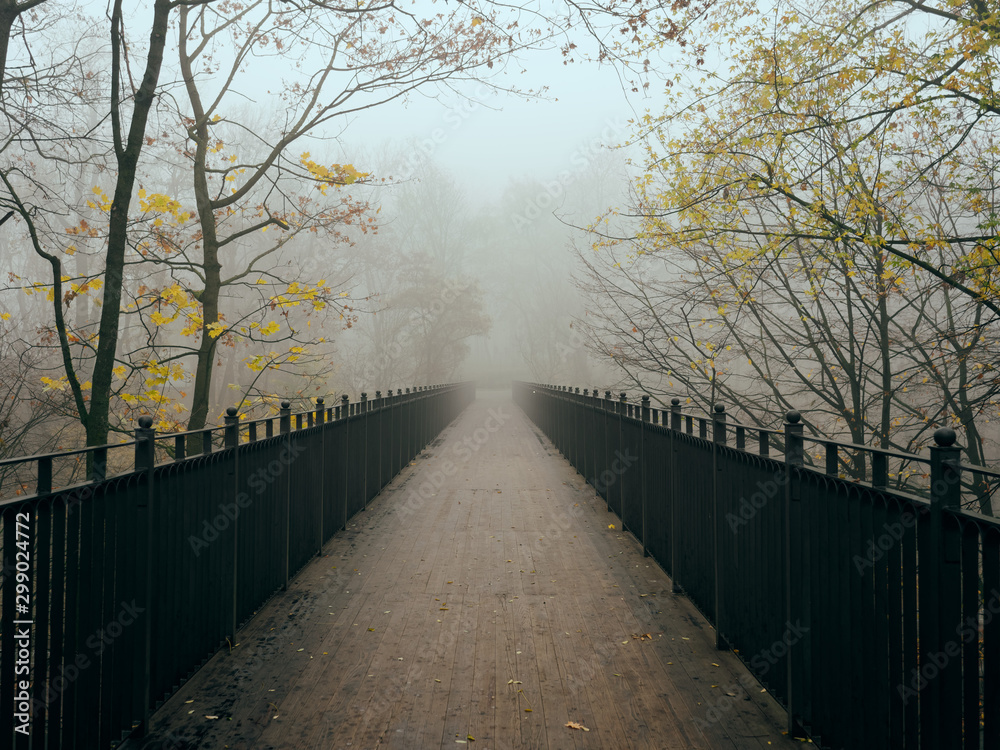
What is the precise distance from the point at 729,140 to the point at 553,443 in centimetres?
1037

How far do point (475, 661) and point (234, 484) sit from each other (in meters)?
2.03

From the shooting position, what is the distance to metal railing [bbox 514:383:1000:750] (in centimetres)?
223

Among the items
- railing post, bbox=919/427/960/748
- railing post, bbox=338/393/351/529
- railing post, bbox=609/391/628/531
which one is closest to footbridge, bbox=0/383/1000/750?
railing post, bbox=919/427/960/748

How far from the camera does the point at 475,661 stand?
14.8 ft

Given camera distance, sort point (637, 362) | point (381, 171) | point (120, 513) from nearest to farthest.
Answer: point (120, 513) < point (637, 362) < point (381, 171)

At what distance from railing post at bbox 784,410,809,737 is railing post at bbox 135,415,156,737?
3.21 meters

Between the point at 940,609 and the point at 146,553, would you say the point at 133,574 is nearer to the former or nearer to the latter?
the point at 146,553

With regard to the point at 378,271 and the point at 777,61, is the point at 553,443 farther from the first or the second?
the point at 378,271

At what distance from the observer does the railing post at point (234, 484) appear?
4.71 m

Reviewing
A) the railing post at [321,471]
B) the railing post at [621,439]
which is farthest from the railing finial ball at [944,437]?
the railing post at [621,439]

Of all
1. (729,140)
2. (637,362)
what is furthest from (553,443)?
(729,140)

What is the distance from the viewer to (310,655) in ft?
15.1

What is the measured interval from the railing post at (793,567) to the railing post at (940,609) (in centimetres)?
104

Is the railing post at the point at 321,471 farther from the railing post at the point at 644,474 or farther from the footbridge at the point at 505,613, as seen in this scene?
the railing post at the point at 644,474
